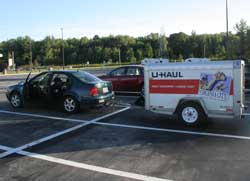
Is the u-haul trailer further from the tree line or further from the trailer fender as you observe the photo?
the tree line

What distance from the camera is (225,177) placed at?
490 centimetres

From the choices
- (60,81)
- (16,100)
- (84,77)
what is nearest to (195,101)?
(84,77)

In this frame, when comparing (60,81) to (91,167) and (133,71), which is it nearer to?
(133,71)

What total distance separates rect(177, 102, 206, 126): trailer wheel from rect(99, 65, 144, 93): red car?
613 centimetres

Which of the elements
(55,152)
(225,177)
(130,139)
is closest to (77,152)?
(55,152)

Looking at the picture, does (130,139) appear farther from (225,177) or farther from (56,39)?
(56,39)

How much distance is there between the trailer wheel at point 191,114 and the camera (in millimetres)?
8279

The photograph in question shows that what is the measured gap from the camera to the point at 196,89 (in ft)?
27.0

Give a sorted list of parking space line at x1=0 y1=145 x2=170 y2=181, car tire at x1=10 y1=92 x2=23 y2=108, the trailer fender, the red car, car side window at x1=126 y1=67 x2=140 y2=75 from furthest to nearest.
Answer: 1. car side window at x1=126 y1=67 x2=140 y2=75
2. the red car
3. car tire at x1=10 y1=92 x2=23 y2=108
4. the trailer fender
5. parking space line at x1=0 y1=145 x2=170 y2=181

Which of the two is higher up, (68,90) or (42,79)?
(42,79)

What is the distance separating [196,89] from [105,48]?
113849 millimetres

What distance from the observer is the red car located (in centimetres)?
1468

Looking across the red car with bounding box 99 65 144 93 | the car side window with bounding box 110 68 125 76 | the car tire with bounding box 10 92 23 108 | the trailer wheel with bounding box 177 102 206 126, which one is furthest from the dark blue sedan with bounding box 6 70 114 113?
the car side window with bounding box 110 68 125 76

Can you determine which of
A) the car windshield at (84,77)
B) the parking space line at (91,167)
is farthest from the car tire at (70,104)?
the parking space line at (91,167)
